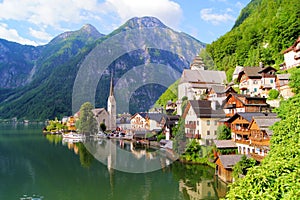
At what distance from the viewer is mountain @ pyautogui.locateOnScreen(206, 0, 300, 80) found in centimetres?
4406

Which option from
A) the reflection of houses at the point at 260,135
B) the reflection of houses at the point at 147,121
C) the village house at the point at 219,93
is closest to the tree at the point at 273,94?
the village house at the point at 219,93

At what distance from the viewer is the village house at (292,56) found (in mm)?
35188

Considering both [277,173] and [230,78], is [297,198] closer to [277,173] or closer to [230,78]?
[277,173]

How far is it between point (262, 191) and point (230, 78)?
48224 millimetres

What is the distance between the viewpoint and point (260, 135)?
77.4ft

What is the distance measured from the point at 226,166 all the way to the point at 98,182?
11.1 meters

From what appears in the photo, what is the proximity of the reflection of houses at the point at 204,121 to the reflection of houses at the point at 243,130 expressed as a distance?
4.46 m

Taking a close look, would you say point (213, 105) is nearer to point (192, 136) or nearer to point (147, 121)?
point (192, 136)

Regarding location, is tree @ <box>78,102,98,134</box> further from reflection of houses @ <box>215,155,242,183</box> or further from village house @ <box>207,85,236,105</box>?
reflection of houses @ <box>215,155,242,183</box>

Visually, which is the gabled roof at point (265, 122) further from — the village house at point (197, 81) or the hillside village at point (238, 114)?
the village house at point (197, 81)

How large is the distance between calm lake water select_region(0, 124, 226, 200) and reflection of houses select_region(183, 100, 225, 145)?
4.69m

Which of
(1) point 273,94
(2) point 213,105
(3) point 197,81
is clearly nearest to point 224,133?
(2) point 213,105

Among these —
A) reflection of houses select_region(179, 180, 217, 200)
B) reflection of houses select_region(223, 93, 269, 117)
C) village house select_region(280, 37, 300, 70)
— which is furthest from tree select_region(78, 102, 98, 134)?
reflection of houses select_region(179, 180, 217, 200)

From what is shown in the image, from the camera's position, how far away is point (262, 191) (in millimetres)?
7305
